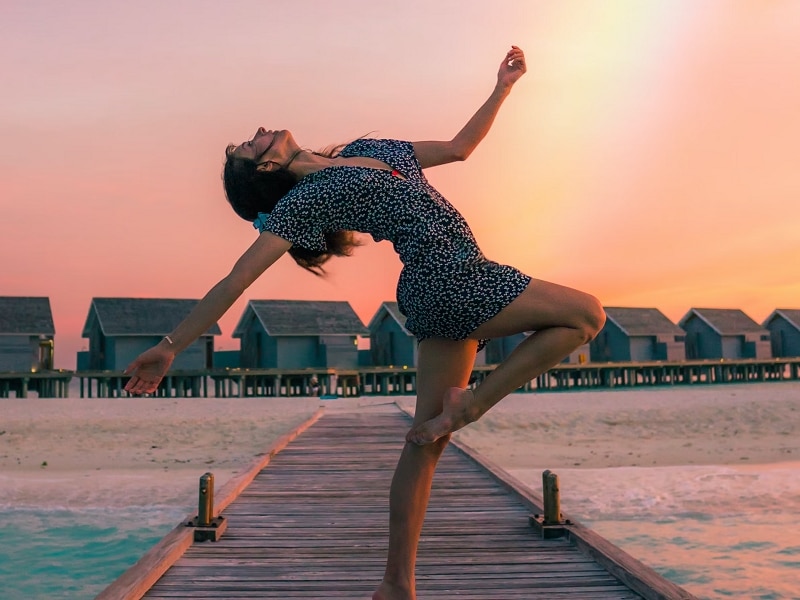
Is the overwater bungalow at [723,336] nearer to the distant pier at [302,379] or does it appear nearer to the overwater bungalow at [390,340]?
the distant pier at [302,379]

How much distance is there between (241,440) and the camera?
65.0ft

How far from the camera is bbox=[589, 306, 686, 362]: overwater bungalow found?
5038 centimetres

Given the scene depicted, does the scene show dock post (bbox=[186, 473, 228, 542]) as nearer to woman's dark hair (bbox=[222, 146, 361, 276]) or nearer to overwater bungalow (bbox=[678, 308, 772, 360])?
woman's dark hair (bbox=[222, 146, 361, 276])

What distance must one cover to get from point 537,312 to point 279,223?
2.68 ft

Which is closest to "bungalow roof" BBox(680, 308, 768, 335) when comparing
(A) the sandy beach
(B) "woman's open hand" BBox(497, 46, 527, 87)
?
(A) the sandy beach

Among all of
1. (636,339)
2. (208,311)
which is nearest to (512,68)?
(208,311)

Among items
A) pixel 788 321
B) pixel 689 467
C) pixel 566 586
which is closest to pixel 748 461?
pixel 689 467

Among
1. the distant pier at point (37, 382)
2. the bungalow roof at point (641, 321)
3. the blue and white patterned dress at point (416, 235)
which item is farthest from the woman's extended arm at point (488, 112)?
the bungalow roof at point (641, 321)

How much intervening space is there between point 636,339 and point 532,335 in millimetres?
50849

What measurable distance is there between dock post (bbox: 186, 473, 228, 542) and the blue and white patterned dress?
2.99 meters

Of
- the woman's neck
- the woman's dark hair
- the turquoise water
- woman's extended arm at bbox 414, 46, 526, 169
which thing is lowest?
the turquoise water

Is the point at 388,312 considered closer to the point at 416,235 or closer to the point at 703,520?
the point at 703,520

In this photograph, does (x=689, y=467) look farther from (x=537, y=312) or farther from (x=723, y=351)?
(x=723, y=351)

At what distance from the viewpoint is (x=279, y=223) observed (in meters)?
2.31
